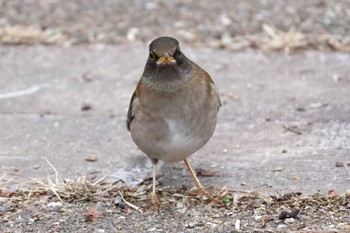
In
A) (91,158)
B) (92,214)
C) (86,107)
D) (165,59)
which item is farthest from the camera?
(86,107)

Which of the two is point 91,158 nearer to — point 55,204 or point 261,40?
point 55,204

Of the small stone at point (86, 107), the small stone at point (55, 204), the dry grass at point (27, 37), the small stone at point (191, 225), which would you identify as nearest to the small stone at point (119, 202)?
the small stone at point (55, 204)

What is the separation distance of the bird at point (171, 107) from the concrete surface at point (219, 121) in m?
0.46

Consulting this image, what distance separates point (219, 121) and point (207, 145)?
51 cm

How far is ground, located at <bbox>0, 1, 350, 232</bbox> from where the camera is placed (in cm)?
498

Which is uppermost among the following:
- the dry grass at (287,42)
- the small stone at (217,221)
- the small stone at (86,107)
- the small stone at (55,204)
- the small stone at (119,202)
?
the dry grass at (287,42)

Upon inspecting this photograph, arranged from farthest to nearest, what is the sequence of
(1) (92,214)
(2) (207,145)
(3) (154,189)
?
(2) (207,145), (3) (154,189), (1) (92,214)

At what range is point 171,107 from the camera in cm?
511

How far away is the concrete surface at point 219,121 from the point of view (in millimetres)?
5711

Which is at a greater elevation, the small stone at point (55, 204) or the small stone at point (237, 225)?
the small stone at point (237, 225)

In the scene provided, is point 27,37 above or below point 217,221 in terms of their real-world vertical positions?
above

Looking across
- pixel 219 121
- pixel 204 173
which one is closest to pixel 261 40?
pixel 219 121

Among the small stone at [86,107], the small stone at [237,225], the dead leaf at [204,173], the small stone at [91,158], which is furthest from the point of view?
the small stone at [86,107]

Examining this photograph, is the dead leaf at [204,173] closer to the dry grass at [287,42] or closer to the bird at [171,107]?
the bird at [171,107]
